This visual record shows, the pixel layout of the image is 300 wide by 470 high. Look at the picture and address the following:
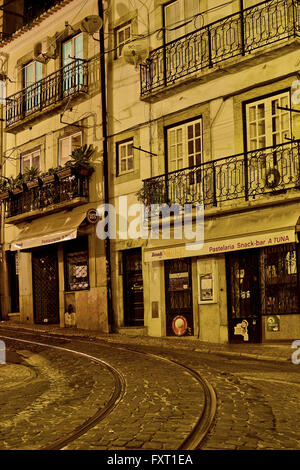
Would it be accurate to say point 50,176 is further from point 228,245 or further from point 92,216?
point 228,245

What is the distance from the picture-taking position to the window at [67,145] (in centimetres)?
2061

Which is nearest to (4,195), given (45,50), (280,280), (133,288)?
(45,50)

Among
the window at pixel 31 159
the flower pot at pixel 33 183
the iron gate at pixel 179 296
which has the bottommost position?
the iron gate at pixel 179 296

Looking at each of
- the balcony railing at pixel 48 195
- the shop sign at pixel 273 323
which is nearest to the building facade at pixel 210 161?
the shop sign at pixel 273 323

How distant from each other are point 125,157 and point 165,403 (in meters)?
11.9

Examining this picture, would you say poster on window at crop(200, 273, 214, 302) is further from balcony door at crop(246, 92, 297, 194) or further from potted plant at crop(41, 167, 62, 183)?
potted plant at crop(41, 167, 62, 183)

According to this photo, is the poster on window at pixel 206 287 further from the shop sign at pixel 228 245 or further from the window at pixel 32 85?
the window at pixel 32 85

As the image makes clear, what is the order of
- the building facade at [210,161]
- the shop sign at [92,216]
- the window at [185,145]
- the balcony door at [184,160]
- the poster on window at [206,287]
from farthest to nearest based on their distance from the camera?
the shop sign at [92,216], the window at [185,145], the balcony door at [184,160], the poster on window at [206,287], the building facade at [210,161]

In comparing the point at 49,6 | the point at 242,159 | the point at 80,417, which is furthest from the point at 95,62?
the point at 80,417

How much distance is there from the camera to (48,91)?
2180 cm

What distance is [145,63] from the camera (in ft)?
58.2

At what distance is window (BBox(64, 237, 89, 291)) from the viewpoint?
19.9 meters

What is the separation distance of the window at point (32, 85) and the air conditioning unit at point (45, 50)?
453 millimetres

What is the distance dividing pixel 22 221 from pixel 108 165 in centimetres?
514
